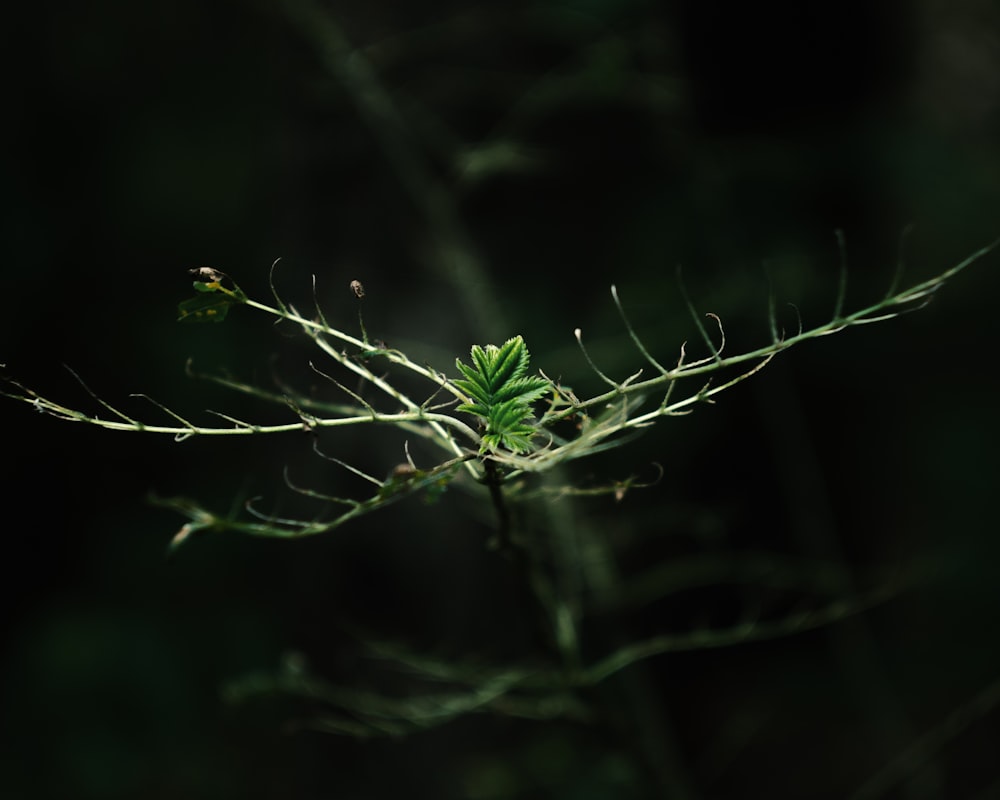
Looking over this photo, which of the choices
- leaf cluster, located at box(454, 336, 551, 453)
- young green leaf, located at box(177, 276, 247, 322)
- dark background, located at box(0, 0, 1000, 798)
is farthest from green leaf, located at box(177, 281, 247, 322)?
dark background, located at box(0, 0, 1000, 798)

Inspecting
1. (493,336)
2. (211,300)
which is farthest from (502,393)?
(493,336)

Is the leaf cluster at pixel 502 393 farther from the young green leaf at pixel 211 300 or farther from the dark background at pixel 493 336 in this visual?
the dark background at pixel 493 336

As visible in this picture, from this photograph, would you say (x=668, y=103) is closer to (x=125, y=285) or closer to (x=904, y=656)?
(x=904, y=656)

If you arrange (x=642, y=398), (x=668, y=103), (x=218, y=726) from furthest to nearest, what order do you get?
1. (x=218, y=726)
2. (x=668, y=103)
3. (x=642, y=398)

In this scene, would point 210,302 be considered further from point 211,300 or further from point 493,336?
point 493,336

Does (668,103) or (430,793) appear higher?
(668,103)

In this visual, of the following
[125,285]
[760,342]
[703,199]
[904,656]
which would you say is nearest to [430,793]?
[760,342]
